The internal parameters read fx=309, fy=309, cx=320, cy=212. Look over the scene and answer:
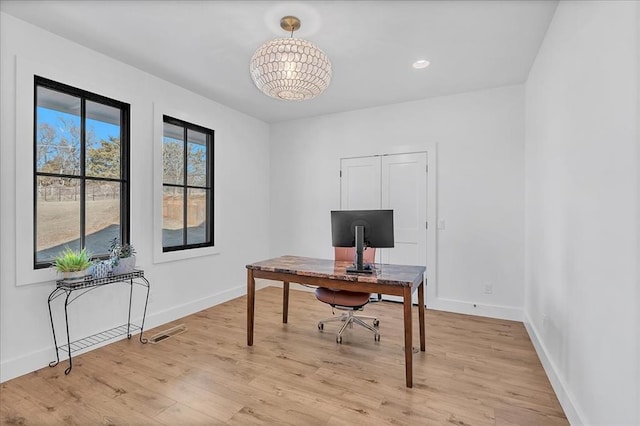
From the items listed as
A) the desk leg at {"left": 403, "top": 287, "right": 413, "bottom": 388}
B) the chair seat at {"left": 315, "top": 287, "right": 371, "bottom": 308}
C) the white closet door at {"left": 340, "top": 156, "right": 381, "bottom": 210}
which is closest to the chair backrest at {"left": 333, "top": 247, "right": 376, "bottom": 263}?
the chair seat at {"left": 315, "top": 287, "right": 371, "bottom": 308}

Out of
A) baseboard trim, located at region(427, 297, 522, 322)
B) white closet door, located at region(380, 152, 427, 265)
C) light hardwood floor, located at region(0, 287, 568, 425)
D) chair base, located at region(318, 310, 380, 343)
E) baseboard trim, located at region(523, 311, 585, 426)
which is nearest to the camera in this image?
baseboard trim, located at region(523, 311, 585, 426)

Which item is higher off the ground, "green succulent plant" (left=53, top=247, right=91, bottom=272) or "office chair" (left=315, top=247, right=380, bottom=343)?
"green succulent plant" (left=53, top=247, right=91, bottom=272)

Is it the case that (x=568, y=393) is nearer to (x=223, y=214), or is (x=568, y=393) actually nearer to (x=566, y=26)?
(x=566, y=26)

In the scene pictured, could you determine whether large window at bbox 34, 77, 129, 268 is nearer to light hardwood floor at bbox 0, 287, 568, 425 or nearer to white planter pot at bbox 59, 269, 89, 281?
white planter pot at bbox 59, 269, 89, 281

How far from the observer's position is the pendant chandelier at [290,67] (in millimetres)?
2062

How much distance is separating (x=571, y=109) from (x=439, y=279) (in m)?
2.58

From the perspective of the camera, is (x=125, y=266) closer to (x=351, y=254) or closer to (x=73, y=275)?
→ (x=73, y=275)

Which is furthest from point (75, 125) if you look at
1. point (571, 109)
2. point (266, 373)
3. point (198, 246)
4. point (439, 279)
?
point (439, 279)

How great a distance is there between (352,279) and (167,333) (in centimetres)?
212

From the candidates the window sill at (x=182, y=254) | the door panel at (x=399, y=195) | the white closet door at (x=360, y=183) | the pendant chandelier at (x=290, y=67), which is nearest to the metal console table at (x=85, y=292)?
the window sill at (x=182, y=254)

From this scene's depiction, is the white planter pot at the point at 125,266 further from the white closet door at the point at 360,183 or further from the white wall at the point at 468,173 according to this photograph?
the white closet door at the point at 360,183

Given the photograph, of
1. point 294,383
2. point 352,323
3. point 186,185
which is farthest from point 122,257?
point 352,323

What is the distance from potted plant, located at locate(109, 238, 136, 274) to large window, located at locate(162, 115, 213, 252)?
65cm

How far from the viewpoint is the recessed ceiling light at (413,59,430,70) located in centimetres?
304
